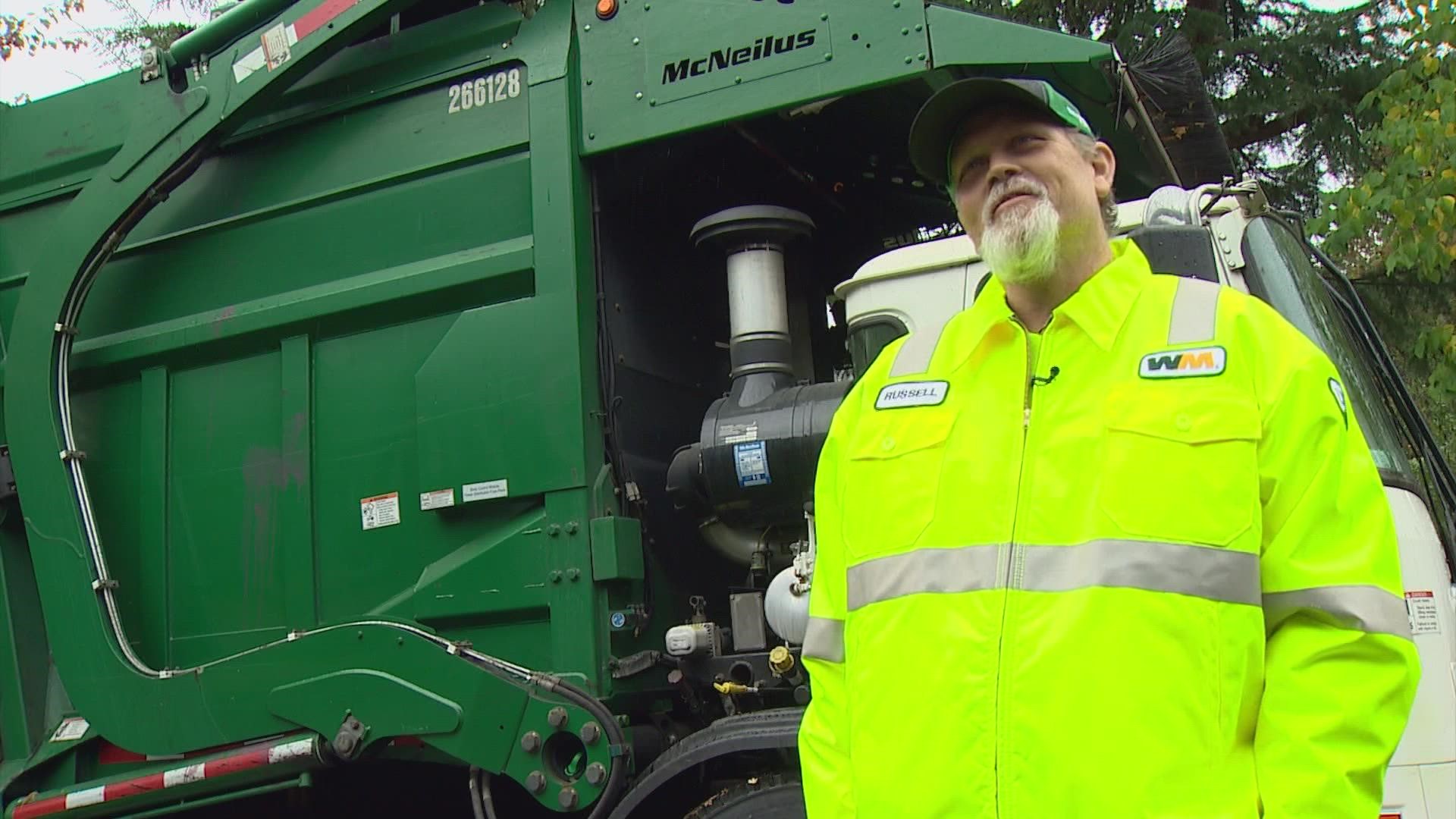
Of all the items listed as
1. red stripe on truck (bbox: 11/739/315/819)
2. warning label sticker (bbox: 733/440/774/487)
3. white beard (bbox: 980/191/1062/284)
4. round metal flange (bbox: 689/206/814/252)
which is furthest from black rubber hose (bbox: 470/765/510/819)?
white beard (bbox: 980/191/1062/284)

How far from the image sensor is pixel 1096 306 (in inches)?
66.4

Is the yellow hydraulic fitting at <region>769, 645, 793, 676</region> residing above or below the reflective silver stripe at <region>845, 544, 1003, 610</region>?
Answer: below

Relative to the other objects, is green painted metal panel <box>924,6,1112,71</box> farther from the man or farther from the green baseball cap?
the man

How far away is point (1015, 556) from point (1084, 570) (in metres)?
0.09

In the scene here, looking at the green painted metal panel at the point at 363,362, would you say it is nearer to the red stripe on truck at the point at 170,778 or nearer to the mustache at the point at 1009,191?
the red stripe on truck at the point at 170,778

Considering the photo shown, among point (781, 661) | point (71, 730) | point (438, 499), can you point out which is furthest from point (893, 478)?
point (71, 730)

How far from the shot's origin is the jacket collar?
1.67 m

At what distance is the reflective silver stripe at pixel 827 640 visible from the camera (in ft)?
5.99

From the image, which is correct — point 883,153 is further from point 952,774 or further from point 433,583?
point 952,774

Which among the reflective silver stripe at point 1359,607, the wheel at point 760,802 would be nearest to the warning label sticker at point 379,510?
the wheel at point 760,802

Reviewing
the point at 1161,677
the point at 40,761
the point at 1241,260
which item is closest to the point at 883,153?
the point at 1241,260

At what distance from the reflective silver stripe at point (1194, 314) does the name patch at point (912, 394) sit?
0.30 m

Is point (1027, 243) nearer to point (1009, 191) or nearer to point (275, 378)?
point (1009, 191)

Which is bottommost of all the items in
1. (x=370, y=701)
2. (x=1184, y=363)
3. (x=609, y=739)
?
(x=609, y=739)
